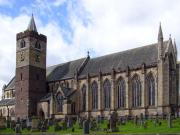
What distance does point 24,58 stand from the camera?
79875 millimetres

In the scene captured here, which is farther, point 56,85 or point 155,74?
point 56,85

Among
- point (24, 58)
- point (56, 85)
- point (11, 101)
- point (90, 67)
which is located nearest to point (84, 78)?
point (90, 67)

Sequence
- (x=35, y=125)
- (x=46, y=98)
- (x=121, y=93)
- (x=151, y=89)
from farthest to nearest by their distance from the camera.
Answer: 1. (x=46, y=98)
2. (x=121, y=93)
3. (x=151, y=89)
4. (x=35, y=125)

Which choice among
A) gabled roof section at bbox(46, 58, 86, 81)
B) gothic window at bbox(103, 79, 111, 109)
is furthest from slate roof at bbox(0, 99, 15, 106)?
gothic window at bbox(103, 79, 111, 109)

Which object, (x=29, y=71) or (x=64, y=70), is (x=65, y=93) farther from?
(x=64, y=70)

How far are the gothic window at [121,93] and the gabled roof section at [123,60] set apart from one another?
275 cm

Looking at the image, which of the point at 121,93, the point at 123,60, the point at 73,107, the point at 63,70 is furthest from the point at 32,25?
the point at 121,93

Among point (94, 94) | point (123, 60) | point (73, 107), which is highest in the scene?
point (123, 60)

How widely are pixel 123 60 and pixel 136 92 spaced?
7.91m

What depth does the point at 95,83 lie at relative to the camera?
72500mm

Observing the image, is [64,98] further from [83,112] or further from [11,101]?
[11,101]

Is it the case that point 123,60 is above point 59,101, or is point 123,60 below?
above

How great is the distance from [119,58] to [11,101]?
3058 centimetres

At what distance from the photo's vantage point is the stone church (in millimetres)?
61531
